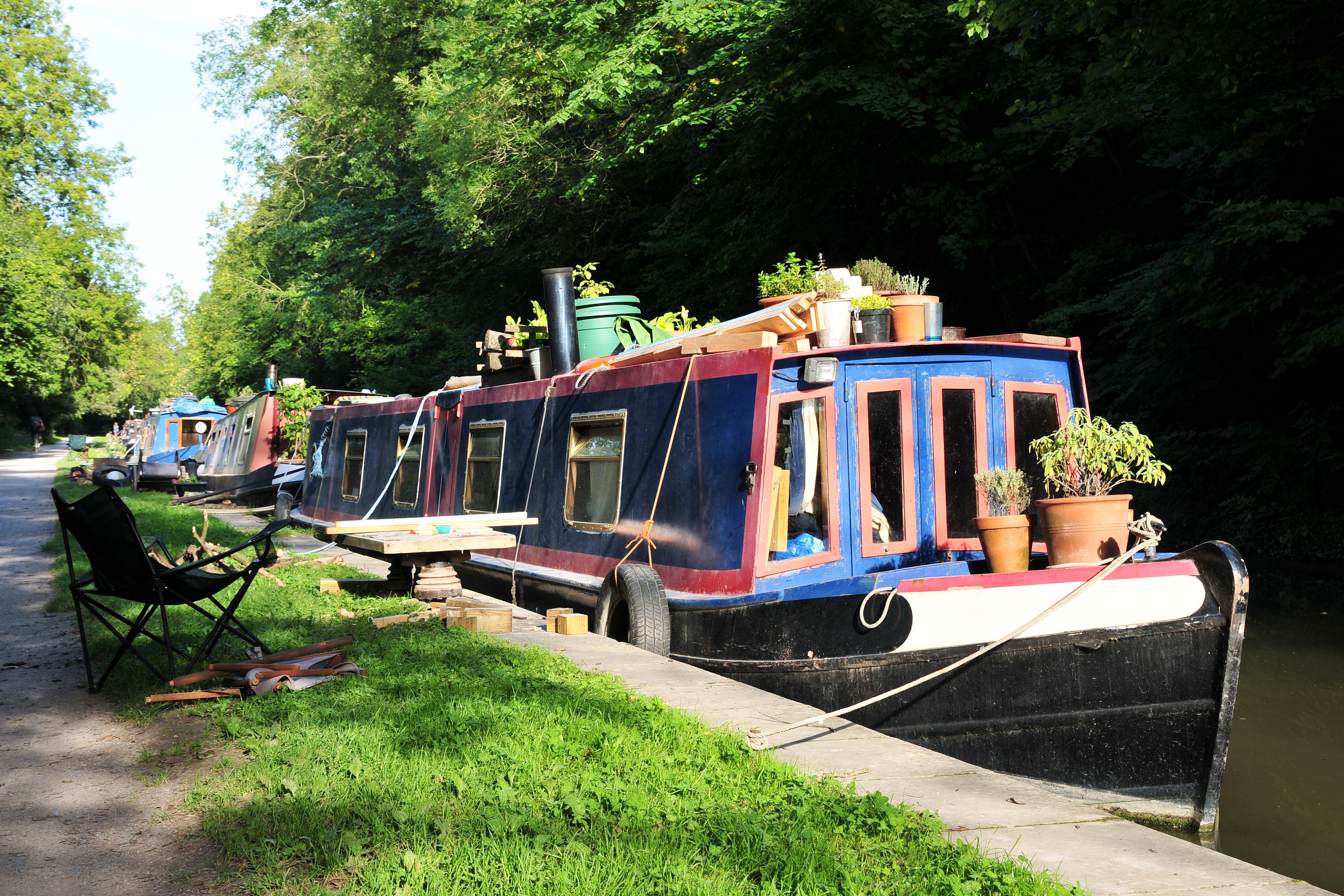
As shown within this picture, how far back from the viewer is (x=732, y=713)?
5.11 m

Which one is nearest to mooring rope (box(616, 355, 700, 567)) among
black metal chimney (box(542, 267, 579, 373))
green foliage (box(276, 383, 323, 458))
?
black metal chimney (box(542, 267, 579, 373))

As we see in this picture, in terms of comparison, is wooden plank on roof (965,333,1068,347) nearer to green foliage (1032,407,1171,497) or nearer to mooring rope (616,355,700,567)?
green foliage (1032,407,1171,497)

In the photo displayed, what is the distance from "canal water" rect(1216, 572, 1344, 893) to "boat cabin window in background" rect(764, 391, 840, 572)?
2547mm

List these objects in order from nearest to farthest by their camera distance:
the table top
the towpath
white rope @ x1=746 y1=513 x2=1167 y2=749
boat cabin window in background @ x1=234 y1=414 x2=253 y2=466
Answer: the towpath, white rope @ x1=746 y1=513 x2=1167 y2=749, the table top, boat cabin window in background @ x1=234 y1=414 x2=253 y2=466

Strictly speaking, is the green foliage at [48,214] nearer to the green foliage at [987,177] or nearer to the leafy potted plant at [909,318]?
the green foliage at [987,177]

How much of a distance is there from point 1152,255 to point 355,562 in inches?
420

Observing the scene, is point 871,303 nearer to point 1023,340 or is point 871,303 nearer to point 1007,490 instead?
point 1023,340

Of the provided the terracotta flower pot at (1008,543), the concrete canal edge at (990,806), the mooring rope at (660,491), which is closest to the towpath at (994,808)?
the concrete canal edge at (990,806)

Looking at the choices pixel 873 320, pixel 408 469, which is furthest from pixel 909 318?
pixel 408 469

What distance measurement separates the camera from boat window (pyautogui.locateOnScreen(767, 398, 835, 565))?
21.1ft

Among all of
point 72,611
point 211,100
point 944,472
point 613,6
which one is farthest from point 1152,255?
point 211,100

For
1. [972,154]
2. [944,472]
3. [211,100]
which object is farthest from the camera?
[211,100]

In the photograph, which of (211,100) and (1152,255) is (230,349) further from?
(1152,255)

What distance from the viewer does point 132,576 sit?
5332 millimetres
